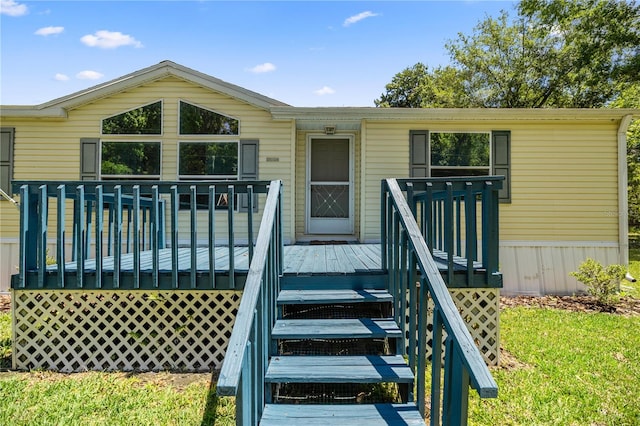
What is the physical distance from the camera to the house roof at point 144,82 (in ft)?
21.2

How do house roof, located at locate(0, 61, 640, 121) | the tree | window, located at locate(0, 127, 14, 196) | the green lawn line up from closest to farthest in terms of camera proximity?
the green lawn
house roof, located at locate(0, 61, 640, 121)
window, located at locate(0, 127, 14, 196)
the tree

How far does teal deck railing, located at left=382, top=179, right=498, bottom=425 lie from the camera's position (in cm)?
156

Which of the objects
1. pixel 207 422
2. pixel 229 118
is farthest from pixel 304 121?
pixel 207 422

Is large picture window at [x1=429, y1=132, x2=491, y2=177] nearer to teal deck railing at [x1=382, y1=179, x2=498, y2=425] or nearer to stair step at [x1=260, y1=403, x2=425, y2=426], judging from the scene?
teal deck railing at [x1=382, y1=179, x2=498, y2=425]

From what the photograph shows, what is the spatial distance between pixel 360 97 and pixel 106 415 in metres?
15.8

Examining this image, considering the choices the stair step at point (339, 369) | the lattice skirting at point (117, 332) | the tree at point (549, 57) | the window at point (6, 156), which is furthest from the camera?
the tree at point (549, 57)

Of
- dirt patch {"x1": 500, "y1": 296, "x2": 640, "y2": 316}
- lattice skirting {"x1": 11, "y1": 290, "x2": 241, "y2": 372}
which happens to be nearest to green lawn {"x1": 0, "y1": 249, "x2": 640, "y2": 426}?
lattice skirting {"x1": 11, "y1": 290, "x2": 241, "y2": 372}

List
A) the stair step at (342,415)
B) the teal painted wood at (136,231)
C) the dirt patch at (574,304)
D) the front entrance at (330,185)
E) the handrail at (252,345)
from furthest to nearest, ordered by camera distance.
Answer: the front entrance at (330,185) → the dirt patch at (574,304) → the teal painted wood at (136,231) → the stair step at (342,415) → the handrail at (252,345)

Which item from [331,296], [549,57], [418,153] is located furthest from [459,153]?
[549,57]

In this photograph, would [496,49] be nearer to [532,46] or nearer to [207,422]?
[532,46]

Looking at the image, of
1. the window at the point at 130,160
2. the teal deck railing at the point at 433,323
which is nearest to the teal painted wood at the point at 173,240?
the teal deck railing at the point at 433,323

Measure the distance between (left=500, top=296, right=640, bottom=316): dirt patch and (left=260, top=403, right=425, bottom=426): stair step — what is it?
439 cm

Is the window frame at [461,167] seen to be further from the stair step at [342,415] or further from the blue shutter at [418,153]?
the stair step at [342,415]

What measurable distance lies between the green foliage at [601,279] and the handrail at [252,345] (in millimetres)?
5780
